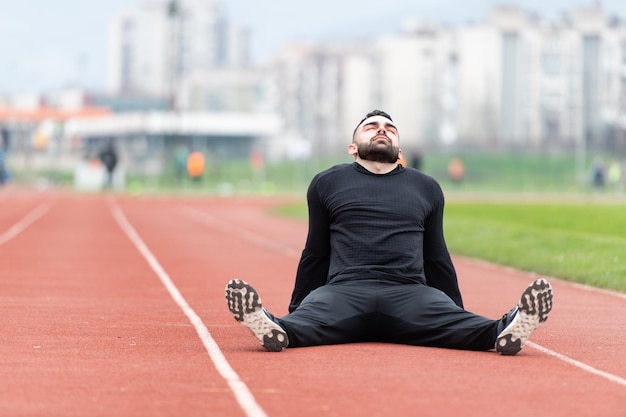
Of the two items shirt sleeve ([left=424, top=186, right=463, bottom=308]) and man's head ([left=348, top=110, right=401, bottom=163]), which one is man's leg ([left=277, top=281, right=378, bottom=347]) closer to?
shirt sleeve ([left=424, top=186, right=463, bottom=308])

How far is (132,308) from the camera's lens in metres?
14.7

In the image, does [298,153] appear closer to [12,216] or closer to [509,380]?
[12,216]

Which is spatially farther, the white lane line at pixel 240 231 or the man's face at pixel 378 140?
the white lane line at pixel 240 231

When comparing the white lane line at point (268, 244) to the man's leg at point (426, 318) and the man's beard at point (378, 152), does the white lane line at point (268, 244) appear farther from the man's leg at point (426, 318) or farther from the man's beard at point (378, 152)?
the man's beard at point (378, 152)

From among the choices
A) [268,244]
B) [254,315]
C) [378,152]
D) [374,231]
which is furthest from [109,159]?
[254,315]

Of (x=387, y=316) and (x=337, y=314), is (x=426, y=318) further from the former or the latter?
(x=337, y=314)

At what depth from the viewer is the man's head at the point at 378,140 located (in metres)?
11.5

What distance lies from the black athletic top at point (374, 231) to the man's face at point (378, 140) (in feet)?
0.57

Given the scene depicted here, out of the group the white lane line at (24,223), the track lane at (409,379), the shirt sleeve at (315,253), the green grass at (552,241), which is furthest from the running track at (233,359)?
the white lane line at (24,223)

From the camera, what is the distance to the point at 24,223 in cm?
3581

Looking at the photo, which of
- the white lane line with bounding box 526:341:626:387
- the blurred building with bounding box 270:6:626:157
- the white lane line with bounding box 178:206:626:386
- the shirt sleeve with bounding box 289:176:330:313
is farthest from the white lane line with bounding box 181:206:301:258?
the blurred building with bounding box 270:6:626:157

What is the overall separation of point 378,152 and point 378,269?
35.2 inches

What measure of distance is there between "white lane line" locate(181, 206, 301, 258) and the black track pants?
1374 centimetres

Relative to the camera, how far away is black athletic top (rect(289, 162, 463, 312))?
11.4 metres
